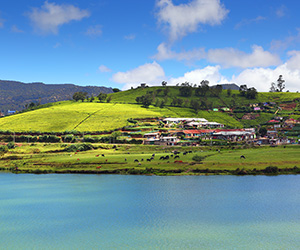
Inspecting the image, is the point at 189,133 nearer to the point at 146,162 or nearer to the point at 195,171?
the point at 146,162

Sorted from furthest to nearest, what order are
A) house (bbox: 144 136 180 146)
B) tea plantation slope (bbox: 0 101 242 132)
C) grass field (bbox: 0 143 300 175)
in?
tea plantation slope (bbox: 0 101 242 132)
house (bbox: 144 136 180 146)
grass field (bbox: 0 143 300 175)

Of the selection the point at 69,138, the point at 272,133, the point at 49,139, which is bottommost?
the point at 49,139

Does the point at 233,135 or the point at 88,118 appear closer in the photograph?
the point at 233,135

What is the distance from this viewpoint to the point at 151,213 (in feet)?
158

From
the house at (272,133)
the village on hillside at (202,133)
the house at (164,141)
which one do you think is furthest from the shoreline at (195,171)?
the house at (272,133)

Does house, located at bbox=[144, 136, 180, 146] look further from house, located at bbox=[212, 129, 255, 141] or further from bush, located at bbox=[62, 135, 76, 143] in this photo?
bush, located at bbox=[62, 135, 76, 143]

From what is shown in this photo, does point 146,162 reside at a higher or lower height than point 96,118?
lower

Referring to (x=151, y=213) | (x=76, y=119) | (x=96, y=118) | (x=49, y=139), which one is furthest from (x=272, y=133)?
(x=151, y=213)

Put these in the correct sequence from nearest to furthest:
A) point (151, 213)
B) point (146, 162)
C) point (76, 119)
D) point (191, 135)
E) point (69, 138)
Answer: point (151, 213)
point (146, 162)
point (69, 138)
point (191, 135)
point (76, 119)

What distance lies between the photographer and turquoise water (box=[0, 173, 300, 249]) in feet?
125

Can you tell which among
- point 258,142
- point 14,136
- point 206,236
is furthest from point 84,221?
point 14,136

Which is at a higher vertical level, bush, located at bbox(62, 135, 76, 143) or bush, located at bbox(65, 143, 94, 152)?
bush, located at bbox(62, 135, 76, 143)

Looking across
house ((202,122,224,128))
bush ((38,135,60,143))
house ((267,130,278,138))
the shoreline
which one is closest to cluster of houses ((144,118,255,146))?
house ((267,130,278,138))

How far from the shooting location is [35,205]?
179 ft
